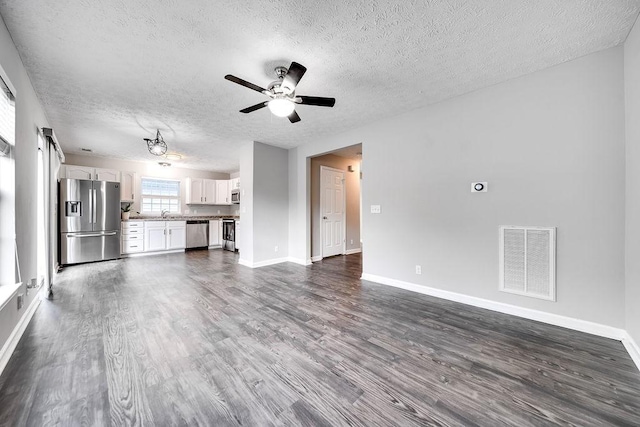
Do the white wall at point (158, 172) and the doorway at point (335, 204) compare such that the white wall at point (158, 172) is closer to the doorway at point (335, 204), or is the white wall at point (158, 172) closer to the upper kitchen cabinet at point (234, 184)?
the upper kitchen cabinet at point (234, 184)

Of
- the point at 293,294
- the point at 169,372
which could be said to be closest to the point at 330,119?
the point at 293,294

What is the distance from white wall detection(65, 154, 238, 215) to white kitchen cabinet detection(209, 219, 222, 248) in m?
0.84

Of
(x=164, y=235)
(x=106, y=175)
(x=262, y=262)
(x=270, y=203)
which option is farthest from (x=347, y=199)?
(x=106, y=175)

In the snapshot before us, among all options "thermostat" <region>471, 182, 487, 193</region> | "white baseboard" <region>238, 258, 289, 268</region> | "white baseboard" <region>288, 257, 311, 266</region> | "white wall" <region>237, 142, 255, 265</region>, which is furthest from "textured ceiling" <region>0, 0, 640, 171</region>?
"white baseboard" <region>288, 257, 311, 266</region>

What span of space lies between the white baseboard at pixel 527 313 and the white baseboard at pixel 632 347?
0.06 meters

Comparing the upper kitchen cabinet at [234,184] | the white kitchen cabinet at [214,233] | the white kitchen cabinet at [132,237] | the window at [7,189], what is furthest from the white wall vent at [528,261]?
the white kitchen cabinet at [132,237]

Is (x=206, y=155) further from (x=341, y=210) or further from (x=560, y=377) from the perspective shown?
(x=560, y=377)

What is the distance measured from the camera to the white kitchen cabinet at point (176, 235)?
6.70 metres

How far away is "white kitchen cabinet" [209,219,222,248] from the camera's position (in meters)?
7.45

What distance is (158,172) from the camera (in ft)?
23.1

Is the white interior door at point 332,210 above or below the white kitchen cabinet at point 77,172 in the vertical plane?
below

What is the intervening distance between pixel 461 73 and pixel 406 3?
1.20 metres

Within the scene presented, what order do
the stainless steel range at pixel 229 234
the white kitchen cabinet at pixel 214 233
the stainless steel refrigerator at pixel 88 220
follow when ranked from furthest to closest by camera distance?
the white kitchen cabinet at pixel 214 233 → the stainless steel range at pixel 229 234 → the stainless steel refrigerator at pixel 88 220

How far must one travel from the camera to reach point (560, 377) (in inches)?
65.3
